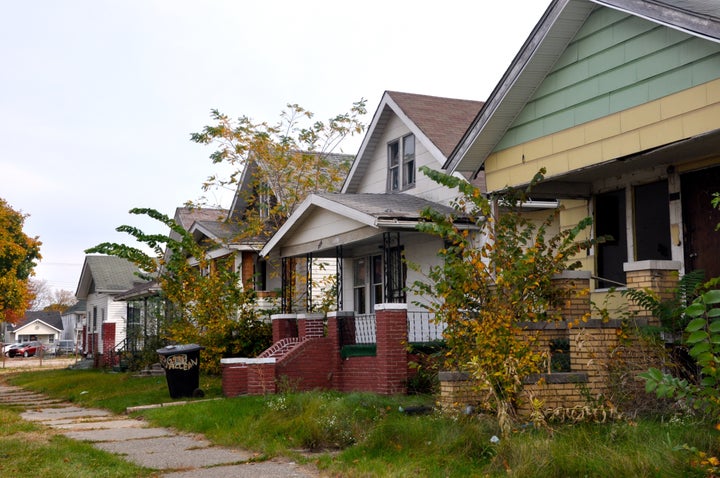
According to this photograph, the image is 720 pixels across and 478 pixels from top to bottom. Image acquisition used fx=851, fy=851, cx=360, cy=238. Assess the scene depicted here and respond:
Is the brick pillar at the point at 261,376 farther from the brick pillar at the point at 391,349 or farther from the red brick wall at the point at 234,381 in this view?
the brick pillar at the point at 391,349

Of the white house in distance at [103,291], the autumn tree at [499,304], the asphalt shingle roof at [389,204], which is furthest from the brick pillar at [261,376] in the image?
the white house in distance at [103,291]

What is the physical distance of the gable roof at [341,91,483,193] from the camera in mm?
18500

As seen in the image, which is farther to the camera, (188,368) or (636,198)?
(188,368)

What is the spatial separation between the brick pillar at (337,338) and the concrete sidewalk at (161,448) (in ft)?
12.8

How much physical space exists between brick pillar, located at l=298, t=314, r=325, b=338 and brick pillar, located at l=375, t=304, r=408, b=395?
12.4ft

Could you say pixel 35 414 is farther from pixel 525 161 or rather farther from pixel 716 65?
pixel 716 65

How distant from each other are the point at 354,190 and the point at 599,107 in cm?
1187

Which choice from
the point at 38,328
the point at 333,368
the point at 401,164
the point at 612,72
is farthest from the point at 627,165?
the point at 38,328

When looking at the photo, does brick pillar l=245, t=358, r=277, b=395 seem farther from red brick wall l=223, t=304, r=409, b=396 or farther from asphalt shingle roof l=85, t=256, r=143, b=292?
asphalt shingle roof l=85, t=256, r=143, b=292

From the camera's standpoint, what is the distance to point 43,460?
9.95 metres

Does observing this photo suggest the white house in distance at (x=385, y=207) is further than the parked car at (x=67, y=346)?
No

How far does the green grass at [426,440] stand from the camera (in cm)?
710

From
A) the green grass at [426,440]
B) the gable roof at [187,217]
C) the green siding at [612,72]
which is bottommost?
the green grass at [426,440]

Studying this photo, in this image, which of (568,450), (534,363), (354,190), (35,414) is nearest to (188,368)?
(35,414)
